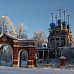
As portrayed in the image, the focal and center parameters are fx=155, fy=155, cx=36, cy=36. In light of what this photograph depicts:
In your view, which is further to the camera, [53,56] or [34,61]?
[53,56]

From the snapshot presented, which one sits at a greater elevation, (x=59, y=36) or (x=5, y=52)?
(x=59, y=36)

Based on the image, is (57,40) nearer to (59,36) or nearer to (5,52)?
(59,36)

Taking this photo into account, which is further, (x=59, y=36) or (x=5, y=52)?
(x=59, y=36)

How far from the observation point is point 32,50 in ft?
84.8

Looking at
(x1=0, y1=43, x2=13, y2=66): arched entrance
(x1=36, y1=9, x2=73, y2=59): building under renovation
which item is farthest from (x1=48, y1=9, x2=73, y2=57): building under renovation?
(x1=0, y1=43, x2=13, y2=66): arched entrance

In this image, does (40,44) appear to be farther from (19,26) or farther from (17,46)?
(17,46)

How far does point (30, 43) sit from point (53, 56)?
1008 inches

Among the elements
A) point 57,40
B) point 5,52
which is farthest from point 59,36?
point 5,52

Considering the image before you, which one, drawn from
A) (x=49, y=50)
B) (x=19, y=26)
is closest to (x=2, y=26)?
(x=19, y=26)

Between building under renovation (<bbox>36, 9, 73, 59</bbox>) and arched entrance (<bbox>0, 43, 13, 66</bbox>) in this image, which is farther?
building under renovation (<bbox>36, 9, 73, 59</bbox>)

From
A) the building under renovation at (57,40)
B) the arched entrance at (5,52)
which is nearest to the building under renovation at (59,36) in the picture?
the building under renovation at (57,40)

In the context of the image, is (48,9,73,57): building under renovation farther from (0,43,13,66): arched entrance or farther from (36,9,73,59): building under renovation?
(0,43,13,66): arched entrance

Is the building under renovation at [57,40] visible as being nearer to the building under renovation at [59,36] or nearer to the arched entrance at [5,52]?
the building under renovation at [59,36]

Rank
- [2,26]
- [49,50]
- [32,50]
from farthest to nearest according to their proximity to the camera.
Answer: [49,50] < [2,26] < [32,50]
